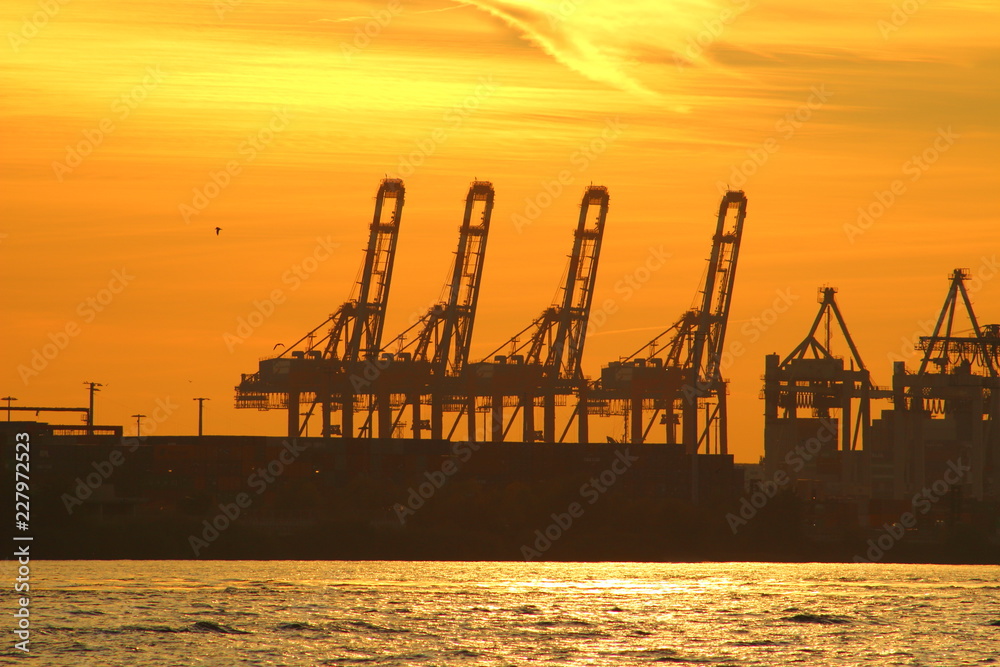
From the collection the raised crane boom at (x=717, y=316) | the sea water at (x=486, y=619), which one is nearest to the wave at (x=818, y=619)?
the sea water at (x=486, y=619)

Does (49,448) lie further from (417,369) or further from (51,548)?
(417,369)

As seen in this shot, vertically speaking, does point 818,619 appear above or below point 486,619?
above

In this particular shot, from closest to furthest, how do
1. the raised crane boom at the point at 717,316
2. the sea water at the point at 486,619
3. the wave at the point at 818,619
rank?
the sea water at the point at 486,619
the wave at the point at 818,619
the raised crane boom at the point at 717,316

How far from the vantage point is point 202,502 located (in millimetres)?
118875

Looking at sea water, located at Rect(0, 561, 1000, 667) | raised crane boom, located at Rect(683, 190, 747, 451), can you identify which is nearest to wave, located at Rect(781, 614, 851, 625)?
sea water, located at Rect(0, 561, 1000, 667)

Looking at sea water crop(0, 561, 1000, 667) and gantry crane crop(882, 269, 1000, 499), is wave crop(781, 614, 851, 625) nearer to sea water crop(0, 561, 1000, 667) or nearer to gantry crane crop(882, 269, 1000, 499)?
sea water crop(0, 561, 1000, 667)

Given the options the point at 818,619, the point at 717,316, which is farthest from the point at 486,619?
the point at 717,316

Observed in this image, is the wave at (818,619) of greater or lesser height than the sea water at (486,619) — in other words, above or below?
above

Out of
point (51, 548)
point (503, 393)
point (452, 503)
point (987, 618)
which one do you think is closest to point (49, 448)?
point (51, 548)

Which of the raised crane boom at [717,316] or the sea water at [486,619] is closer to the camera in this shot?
the sea water at [486,619]

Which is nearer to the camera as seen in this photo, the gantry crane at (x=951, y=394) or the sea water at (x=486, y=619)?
the sea water at (x=486, y=619)

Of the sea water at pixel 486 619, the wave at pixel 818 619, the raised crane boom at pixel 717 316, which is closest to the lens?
the sea water at pixel 486 619

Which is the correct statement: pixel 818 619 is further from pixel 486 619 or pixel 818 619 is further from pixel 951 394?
pixel 951 394

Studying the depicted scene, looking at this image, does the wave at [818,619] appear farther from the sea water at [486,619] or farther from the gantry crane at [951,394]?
the gantry crane at [951,394]
